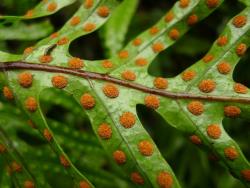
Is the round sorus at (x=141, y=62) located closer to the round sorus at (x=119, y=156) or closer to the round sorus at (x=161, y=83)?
the round sorus at (x=161, y=83)

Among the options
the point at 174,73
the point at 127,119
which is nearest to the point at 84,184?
the point at 127,119

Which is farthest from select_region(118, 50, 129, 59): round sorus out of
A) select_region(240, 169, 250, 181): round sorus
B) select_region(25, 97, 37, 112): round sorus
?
select_region(240, 169, 250, 181): round sorus

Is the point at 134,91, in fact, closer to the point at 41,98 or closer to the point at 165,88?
the point at 165,88

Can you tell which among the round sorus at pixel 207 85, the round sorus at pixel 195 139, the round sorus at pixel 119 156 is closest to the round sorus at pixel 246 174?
the round sorus at pixel 195 139

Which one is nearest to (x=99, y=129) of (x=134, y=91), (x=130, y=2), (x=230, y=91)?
(x=134, y=91)

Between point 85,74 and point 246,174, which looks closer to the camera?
point 246,174

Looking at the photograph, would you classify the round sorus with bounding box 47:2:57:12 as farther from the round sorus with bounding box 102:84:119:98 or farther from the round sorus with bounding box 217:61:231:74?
the round sorus with bounding box 217:61:231:74

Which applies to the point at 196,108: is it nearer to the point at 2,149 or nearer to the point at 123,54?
the point at 123,54
